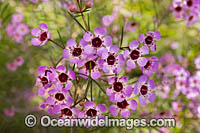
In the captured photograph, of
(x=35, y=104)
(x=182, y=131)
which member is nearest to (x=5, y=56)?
(x=35, y=104)

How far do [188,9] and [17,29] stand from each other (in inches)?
51.1

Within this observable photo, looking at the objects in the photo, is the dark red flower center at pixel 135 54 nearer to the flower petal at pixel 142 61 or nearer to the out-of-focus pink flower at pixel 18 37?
the flower petal at pixel 142 61

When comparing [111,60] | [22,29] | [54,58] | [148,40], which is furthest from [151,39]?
[22,29]

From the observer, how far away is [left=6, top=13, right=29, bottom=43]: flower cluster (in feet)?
5.86

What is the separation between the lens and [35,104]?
201cm

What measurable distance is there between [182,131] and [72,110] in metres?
1.15

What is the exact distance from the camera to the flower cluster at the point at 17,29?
1.79m

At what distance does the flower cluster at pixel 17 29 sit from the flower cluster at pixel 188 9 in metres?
1.17

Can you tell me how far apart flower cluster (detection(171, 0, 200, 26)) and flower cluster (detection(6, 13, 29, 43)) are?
1169 millimetres

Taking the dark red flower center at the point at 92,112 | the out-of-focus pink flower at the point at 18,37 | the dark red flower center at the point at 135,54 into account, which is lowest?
the dark red flower center at the point at 92,112

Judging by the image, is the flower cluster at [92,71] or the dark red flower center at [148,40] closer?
the flower cluster at [92,71]

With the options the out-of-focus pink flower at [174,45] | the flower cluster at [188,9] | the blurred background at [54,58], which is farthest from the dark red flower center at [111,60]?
the out-of-focus pink flower at [174,45]

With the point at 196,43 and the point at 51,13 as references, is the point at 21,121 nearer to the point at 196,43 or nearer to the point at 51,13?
the point at 51,13

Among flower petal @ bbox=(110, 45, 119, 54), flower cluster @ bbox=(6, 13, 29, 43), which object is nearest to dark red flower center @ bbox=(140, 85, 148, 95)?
flower petal @ bbox=(110, 45, 119, 54)
